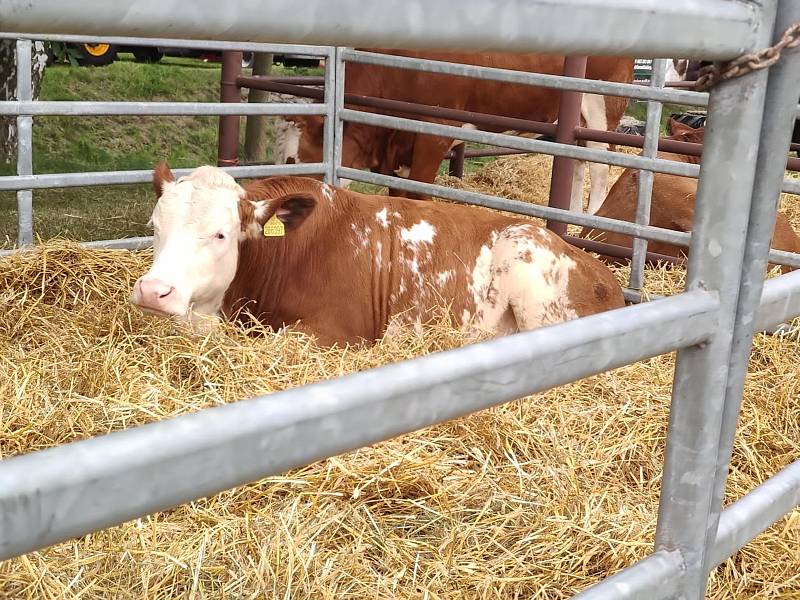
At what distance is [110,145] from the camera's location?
10.8 metres

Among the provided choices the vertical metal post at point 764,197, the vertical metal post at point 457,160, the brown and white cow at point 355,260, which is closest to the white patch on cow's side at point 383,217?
the brown and white cow at point 355,260

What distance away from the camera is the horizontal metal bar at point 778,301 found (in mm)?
1387

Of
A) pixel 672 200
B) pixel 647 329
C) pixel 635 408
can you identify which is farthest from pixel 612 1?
pixel 672 200

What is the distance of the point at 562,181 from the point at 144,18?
14.9 feet

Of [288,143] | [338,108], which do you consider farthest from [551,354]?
[288,143]

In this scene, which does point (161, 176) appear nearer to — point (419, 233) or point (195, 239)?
point (195, 239)

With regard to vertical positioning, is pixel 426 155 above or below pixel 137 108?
below

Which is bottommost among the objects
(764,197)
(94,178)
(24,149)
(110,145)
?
(110,145)

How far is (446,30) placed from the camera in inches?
34.3

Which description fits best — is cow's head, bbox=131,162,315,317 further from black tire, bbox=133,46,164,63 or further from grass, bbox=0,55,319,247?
black tire, bbox=133,46,164,63

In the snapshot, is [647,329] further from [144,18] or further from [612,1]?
[144,18]

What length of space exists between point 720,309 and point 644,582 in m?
0.35

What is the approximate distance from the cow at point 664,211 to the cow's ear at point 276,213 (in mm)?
2380

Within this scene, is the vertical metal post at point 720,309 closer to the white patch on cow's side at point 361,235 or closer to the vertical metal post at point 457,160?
the white patch on cow's side at point 361,235
